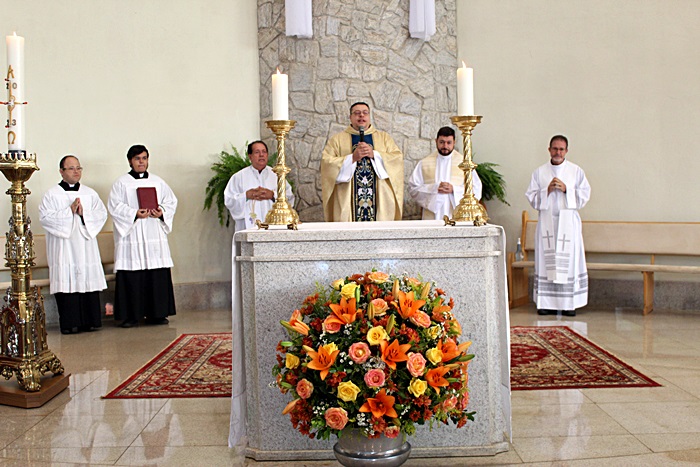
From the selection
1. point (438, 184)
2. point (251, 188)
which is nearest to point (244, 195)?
point (251, 188)

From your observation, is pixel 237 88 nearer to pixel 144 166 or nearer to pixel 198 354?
pixel 144 166

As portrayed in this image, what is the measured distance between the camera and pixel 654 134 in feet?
29.0

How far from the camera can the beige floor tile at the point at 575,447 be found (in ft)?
12.4

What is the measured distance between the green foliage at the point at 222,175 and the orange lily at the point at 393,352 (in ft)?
20.3

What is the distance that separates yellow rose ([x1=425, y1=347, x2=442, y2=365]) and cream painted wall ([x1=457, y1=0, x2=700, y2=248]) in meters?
6.44

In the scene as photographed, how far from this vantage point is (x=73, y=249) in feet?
26.4

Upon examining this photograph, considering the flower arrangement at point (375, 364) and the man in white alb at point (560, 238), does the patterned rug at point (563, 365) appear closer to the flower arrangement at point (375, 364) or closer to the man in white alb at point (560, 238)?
the man in white alb at point (560, 238)

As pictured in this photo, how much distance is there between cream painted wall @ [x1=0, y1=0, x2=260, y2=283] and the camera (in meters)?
8.86

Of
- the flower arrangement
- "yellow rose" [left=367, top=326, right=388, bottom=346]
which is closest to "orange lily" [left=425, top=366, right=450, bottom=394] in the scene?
the flower arrangement

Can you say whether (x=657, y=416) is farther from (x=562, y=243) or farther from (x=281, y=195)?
(x=562, y=243)

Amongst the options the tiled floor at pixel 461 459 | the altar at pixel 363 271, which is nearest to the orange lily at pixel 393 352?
the altar at pixel 363 271

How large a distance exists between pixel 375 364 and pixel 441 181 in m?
5.32

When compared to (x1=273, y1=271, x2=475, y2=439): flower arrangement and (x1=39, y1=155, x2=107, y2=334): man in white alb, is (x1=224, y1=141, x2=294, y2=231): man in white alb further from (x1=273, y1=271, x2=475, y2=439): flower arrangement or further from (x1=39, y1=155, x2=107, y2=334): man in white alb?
(x1=273, y1=271, x2=475, y2=439): flower arrangement

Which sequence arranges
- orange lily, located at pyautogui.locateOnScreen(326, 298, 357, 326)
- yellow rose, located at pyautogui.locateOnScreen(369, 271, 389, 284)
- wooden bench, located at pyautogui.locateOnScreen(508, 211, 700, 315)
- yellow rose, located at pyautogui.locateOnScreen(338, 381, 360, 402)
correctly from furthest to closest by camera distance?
wooden bench, located at pyautogui.locateOnScreen(508, 211, 700, 315) < yellow rose, located at pyautogui.locateOnScreen(369, 271, 389, 284) < orange lily, located at pyautogui.locateOnScreen(326, 298, 357, 326) < yellow rose, located at pyautogui.locateOnScreen(338, 381, 360, 402)
